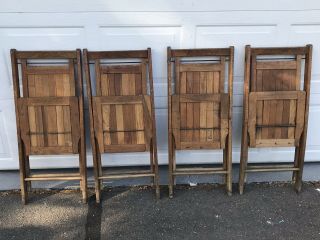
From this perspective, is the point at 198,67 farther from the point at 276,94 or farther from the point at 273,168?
the point at 273,168

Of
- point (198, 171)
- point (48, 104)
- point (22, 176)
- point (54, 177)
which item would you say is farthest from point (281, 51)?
point (22, 176)

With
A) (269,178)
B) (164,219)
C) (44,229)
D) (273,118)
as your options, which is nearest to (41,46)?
(44,229)

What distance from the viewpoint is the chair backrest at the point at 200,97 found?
3.00 metres

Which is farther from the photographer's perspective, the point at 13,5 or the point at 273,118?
the point at 273,118

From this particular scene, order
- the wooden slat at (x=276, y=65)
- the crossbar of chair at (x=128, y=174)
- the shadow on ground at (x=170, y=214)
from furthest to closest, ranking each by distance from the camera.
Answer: the crossbar of chair at (x=128, y=174) < the wooden slat at (x=276, y=65) < the shadow on ground at (x=170, y=214)

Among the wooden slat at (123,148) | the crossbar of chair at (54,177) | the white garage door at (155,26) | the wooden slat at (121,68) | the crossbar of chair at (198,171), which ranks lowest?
the crossbar of chair at (54,177)

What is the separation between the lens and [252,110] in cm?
304

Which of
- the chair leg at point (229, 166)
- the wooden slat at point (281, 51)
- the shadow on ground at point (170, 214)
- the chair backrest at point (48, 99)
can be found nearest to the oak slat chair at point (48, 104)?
the chair backrest at point (48, 99)

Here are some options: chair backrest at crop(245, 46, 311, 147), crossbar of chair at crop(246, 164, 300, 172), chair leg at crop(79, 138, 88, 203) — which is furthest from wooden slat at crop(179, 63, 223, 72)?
chair leg at crop(79, 138, 88, 203)

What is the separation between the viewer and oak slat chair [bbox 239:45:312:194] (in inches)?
118

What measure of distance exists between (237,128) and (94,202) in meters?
1.39

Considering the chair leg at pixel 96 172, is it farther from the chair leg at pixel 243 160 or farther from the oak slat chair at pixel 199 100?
the chair leg at pixel 243 160

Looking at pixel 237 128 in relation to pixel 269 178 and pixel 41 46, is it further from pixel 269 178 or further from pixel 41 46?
pixel 41 46

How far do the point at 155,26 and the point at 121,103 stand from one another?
2.21 ft
